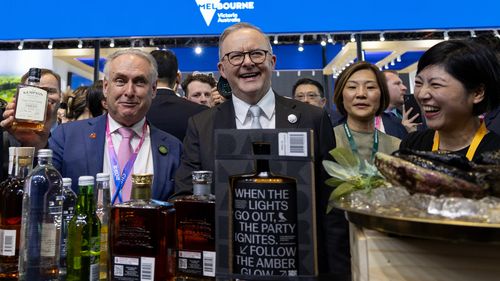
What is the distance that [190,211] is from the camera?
896 mm

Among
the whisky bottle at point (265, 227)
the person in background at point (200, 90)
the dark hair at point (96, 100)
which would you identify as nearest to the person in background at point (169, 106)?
the dark hair at point (96, 100)

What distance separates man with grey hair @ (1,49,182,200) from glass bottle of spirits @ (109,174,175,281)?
0.81 m

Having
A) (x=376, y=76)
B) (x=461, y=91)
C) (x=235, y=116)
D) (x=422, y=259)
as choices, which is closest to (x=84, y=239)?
(x=422, y=259)

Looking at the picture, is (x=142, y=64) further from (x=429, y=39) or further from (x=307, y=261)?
(x=429, y=39)

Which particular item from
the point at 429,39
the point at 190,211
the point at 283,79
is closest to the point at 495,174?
the point at 190,211

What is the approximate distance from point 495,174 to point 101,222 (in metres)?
0.80

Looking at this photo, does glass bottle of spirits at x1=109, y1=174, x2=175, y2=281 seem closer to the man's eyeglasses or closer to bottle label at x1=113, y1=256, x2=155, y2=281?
bottle label at x1=113, y1=256, x2=155, y2=281

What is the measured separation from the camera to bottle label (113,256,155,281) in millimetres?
878

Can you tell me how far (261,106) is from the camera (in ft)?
5.28

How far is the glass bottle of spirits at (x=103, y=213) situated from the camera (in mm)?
966

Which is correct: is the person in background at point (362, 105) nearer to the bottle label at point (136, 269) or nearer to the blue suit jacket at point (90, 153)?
the blue suit jacket at point (90, 153)

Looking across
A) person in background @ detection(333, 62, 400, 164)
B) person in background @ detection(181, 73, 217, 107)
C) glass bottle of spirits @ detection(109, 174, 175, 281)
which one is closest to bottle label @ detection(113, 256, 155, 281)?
glass bottle of spirits @ detection(109, 174, 175, 281)

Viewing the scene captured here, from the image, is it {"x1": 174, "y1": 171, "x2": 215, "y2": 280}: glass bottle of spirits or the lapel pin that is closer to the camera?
{"x1": 174, "y1": 171, "x2": 215, "y2": 280}: glass bottle of spirits

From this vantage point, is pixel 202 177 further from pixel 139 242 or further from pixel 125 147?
pixel 125 147
